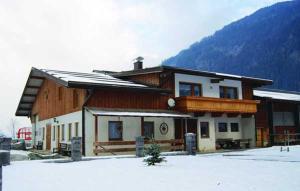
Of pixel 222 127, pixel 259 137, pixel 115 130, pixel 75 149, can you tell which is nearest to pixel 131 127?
pixel 115 130

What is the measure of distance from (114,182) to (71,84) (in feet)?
41.9

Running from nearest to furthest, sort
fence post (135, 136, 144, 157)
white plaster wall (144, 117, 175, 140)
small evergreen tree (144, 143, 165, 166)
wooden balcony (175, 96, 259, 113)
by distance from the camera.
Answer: small evergreen tree (144, 143, 165, 166) < fence post (135, 136, 144, 157) < white plaster wall (144, 117, 175, 140) < wooden balcony (175, 96, 259, 113)

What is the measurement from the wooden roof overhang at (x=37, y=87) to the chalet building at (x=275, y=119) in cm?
1126

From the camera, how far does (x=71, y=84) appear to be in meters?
22.8

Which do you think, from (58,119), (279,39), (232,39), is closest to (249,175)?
(58,119)

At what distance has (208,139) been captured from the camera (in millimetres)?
29688

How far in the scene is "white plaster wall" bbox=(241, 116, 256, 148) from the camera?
33.0 meters

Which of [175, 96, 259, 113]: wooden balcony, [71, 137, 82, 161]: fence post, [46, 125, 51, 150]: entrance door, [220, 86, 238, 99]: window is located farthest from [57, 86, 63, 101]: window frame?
[220, 86, 238, 99]: window

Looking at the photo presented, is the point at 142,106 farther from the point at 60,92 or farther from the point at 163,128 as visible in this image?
the point at 60,92

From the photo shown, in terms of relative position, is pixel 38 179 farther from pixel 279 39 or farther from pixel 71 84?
pixel 279 39

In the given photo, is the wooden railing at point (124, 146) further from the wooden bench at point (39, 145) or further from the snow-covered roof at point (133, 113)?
the wooden bench at point (39, 145)

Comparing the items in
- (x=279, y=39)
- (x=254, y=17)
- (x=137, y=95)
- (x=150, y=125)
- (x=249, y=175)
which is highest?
(x=254, y=17)

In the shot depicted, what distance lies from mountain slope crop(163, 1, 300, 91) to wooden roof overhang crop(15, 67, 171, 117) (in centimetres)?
9216

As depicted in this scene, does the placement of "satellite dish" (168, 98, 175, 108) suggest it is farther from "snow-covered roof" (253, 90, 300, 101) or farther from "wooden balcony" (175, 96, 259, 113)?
"snow-covered roof" (253, 90, 300, 101)
